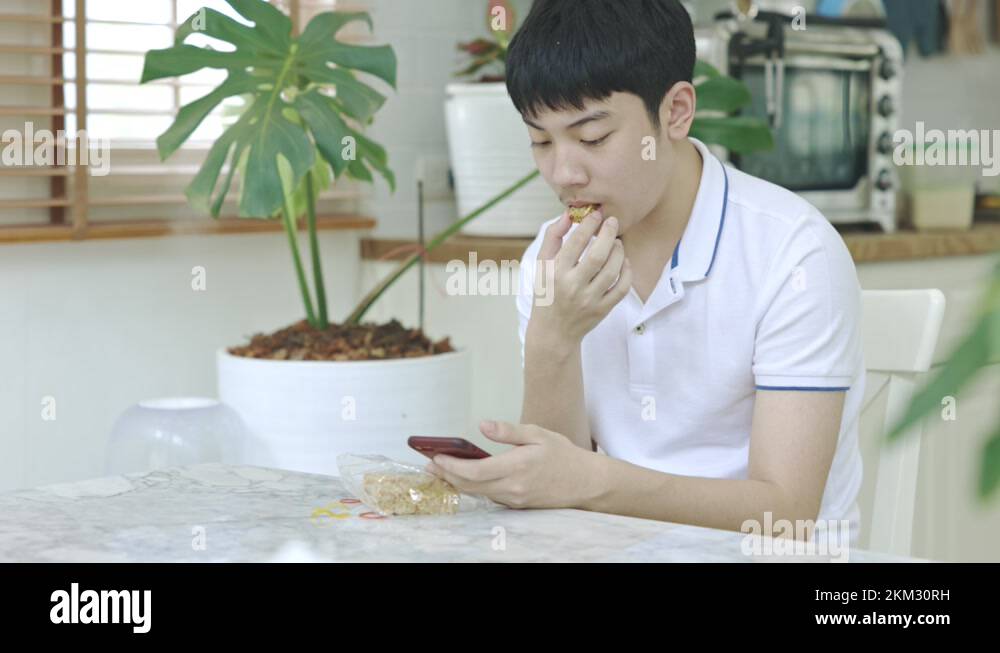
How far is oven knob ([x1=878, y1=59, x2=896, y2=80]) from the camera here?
313cm

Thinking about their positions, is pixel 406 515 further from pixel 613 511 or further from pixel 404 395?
pixel 404 395

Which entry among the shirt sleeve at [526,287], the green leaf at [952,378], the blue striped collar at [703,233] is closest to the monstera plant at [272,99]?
the shirt sleeve at [526,287]

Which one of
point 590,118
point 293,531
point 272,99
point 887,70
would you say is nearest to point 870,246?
point 887,70

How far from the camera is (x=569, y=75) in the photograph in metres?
1.42

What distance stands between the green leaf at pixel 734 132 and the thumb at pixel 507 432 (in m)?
1.37

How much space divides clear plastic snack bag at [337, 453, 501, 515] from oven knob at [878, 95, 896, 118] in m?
2.24

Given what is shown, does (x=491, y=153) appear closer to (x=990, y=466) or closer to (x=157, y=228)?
(x=157, y=228)

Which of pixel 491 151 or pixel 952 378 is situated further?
pixel 491 151

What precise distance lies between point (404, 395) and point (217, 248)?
707 mm

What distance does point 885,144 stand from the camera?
313 cm

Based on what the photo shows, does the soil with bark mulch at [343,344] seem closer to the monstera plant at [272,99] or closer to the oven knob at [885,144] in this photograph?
the monstera plant at [272,99]

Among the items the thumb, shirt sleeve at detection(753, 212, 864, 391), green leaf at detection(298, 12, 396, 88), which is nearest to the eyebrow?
shirt sleeve at detection(753, 212, 864, 391)

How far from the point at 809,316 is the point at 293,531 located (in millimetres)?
653
